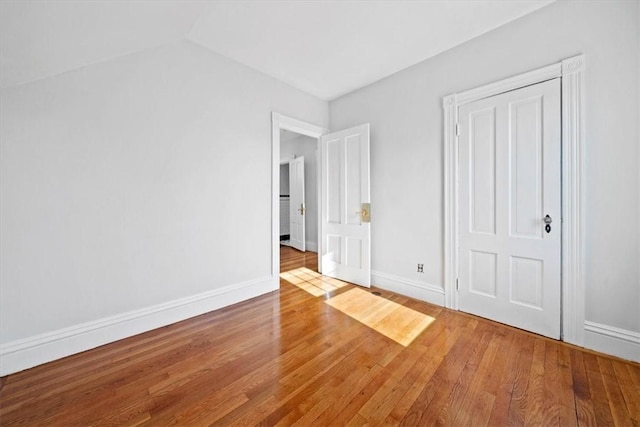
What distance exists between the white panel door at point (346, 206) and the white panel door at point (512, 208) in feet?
3.69

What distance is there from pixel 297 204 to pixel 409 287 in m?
3.61

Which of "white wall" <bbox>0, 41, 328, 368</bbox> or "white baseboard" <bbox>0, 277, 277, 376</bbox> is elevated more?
"white wall" <bbox>0, 41, 328, 368</bbox>

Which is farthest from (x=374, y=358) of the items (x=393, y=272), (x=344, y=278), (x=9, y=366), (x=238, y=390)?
(x=9, y=366)

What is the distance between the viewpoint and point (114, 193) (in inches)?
80.9

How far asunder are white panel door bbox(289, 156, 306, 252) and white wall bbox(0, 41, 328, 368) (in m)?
2.72

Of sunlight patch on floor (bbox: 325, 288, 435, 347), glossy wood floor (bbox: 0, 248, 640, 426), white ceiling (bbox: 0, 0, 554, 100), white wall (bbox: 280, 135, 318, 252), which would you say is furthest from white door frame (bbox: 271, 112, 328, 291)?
white wall (bbox: 280, 135, 318, 252)

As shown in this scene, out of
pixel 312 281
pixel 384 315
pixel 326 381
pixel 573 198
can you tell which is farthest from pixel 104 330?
pixel 573 198

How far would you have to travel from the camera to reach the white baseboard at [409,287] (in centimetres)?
274

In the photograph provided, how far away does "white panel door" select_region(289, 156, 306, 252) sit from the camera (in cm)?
579

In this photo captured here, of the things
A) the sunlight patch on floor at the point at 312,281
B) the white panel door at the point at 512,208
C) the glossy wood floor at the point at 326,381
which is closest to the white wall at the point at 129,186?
the glossy wood floor at the point at 326,381

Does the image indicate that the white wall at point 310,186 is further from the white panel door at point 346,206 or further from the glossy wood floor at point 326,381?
the glossy wood floor at point 326,381

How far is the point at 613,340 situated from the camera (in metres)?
1.81

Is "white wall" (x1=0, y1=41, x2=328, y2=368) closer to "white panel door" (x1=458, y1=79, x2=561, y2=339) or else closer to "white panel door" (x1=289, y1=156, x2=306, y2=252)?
"white panel door" (x1=458, y1=79, x2=561, y2=339)

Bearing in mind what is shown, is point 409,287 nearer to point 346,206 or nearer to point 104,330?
point 346,206
